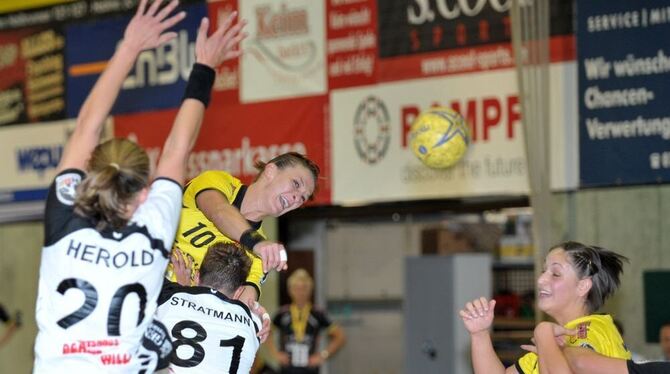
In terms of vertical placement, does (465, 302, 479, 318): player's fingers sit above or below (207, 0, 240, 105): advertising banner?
below

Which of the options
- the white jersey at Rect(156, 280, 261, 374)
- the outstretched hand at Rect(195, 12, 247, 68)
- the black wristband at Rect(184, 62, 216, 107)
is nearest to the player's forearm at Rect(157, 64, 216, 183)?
the black wristband at Rect(184, 62, 216, 107)

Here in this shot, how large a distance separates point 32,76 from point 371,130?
17.4ft

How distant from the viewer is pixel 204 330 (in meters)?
5.02

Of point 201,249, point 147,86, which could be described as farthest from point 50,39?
point 201,249

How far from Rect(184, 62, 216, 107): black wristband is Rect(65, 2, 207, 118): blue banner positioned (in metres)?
9.00

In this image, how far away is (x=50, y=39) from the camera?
1462 cm

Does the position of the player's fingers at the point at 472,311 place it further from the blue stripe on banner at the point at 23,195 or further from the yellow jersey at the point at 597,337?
the blue stripe on banner at the point at 23,195

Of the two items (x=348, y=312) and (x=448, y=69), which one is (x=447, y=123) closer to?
(x=448, y=69)

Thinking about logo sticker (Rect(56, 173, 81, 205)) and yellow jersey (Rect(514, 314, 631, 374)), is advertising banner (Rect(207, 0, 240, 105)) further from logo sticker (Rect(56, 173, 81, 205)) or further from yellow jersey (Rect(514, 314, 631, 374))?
logo sticker (Rect(56, 173, 81, 205))

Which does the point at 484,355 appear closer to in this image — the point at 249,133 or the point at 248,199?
the point at 248,199

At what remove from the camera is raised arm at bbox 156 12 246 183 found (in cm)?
410

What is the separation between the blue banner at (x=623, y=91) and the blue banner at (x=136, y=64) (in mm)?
4972

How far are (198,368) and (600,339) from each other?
72.3 inches

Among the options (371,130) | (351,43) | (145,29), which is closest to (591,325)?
(145,29)
